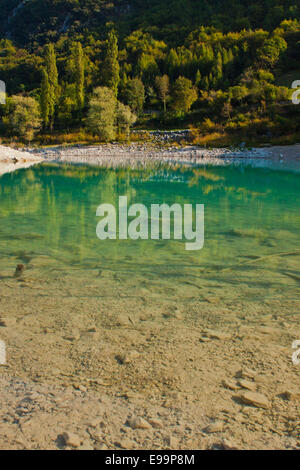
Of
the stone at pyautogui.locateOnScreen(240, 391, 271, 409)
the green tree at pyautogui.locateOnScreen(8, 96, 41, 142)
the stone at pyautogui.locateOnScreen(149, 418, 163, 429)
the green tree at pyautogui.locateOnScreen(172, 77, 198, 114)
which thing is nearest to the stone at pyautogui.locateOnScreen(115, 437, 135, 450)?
the stone at pyautogui.locateOnScreen(149, 418, 163, 429)

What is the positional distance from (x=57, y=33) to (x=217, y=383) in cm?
14791

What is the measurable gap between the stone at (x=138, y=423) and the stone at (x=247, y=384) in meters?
0.73

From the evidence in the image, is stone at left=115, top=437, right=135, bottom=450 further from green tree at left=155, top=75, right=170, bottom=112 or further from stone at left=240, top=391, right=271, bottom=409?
green tree at left=155, top=75, right=170, bottom=112

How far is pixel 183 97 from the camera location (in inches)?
1858

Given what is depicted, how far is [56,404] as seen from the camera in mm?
2318

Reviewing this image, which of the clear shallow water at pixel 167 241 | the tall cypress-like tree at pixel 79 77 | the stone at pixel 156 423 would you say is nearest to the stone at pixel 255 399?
the stone at pixel 156 423

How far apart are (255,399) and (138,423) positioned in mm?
745

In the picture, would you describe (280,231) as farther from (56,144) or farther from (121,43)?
(121,43)

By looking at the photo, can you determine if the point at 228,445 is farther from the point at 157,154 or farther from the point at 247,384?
the point at 157,154

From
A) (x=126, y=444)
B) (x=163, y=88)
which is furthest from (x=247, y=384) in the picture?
(x=163, y=88)

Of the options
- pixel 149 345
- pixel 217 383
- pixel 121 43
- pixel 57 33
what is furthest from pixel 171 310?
pixel 57 33

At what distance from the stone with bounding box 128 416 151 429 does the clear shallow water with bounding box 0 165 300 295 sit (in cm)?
260

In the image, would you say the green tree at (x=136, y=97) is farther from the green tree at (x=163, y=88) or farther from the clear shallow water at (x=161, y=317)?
the clear shallow water at (x=161, y=317)

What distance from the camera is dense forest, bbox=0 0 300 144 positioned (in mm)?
41812
